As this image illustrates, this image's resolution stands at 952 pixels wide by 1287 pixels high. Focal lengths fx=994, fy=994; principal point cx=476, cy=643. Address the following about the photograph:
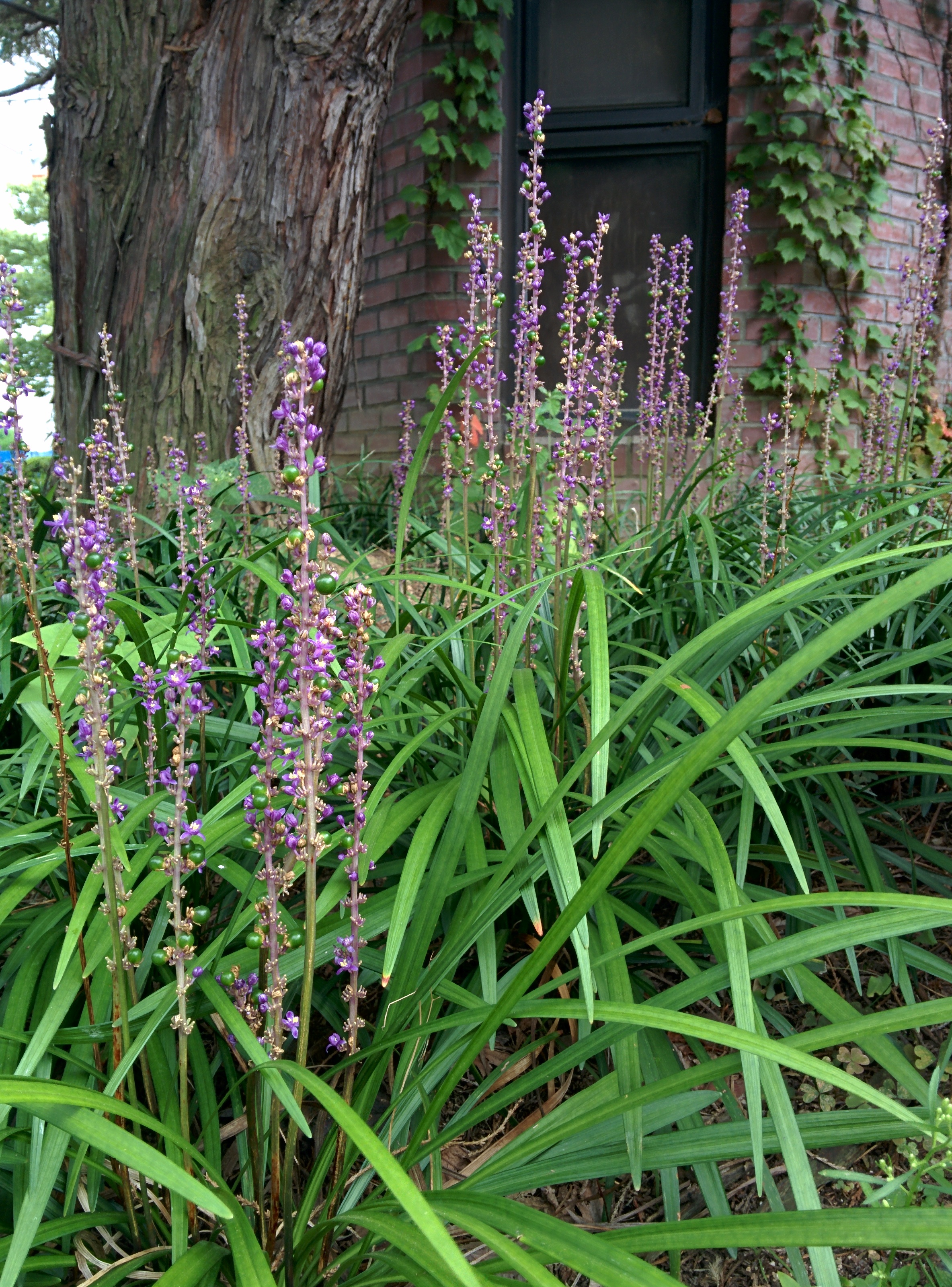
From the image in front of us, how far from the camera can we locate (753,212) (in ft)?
21.0

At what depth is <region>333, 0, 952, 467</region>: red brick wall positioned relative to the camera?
6.33 m

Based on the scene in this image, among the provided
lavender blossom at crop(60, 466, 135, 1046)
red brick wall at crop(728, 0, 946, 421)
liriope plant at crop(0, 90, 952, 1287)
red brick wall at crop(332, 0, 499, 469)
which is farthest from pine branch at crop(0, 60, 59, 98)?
lavender blossom at crop(60, 466, 135, 1046)

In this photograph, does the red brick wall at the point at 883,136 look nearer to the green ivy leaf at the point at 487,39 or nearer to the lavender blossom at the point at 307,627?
the green ivy leaf at the point at 487,39

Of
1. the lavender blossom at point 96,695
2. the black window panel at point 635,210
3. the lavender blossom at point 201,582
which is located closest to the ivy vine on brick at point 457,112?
the black window panel at point 635,210

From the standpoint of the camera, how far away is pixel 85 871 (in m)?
1.65

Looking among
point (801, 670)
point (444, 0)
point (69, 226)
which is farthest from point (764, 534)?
point (444, 0)

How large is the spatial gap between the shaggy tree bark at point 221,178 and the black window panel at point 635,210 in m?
3.02

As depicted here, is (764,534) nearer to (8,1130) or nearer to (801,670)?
(801,670)

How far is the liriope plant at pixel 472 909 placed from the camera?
104 centimetres

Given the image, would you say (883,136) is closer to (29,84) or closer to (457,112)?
(457,112)

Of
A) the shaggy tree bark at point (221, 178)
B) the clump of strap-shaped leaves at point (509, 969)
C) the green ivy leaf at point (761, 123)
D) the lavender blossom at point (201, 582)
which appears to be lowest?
the clump of strap-shaped leaves at point (509, 969)

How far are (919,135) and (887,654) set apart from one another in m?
5.95

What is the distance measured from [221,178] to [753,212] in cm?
397

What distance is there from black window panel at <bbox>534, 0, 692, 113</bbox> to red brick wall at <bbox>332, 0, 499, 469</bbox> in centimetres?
68
